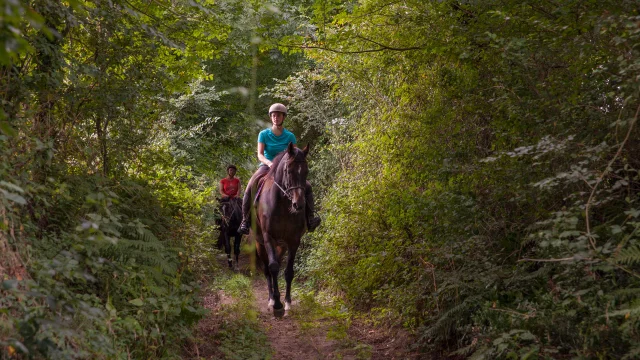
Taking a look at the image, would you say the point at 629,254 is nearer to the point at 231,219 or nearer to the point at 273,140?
the point at 273,140

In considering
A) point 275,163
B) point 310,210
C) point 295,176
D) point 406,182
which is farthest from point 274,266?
point 406,182

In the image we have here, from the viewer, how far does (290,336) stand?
8961 millimetres

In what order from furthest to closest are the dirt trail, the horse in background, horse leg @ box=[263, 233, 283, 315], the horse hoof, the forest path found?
the horse in background, horse leg @ box=[263, 233, 283, 315], the horse hoof, the dirt trail, the forest path

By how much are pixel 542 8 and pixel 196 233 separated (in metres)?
6.26

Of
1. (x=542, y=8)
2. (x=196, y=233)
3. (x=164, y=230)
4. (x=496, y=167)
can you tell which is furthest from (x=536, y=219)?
(x=196, y=233)

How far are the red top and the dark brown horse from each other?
6.48 metres

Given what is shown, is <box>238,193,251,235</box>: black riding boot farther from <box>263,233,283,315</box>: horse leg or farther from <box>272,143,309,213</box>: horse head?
<box>272,143,309,213</box>: horse head

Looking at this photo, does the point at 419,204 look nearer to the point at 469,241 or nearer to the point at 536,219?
the point at 469,241

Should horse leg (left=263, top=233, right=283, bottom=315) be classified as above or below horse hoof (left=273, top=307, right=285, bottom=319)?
above

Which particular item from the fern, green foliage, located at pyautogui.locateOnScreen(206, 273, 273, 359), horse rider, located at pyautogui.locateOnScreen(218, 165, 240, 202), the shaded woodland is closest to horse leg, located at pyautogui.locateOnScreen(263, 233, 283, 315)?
green foliage, located at pyautogui.locateOnScreen(206, 273, 273, 359)

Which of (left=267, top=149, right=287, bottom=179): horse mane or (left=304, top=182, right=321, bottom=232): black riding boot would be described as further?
(left=304, top=182, right=321, bottom=232): black riding boot

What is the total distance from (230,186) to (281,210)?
24.3 ft

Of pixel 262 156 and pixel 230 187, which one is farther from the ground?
pixel 262 156

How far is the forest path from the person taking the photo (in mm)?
7441
